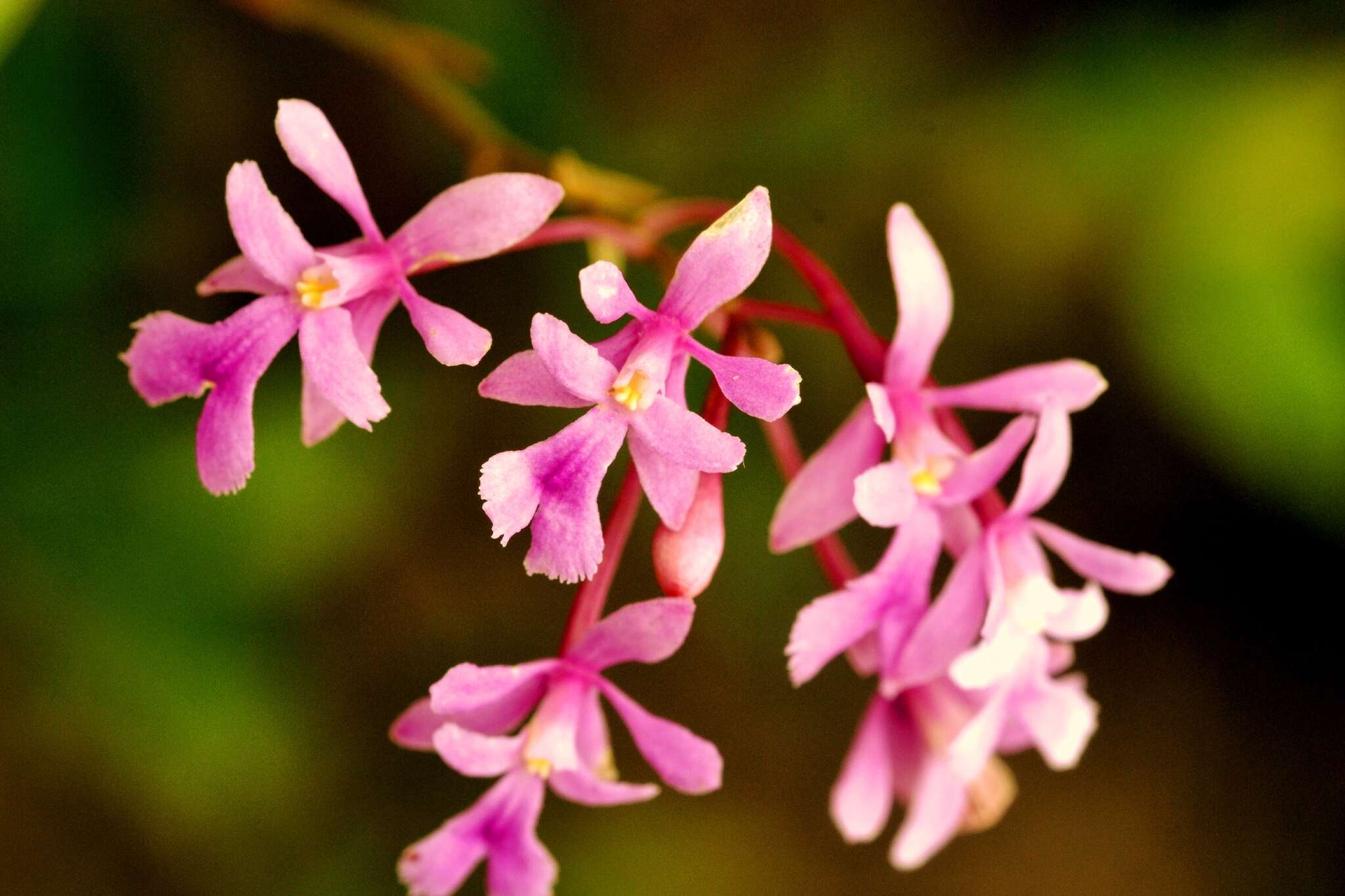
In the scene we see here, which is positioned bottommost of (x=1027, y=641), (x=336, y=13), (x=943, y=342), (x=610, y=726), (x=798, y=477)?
(x=610, y=726)

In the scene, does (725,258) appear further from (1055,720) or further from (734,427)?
(734,427)

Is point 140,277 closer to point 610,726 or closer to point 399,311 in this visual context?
point 399,311

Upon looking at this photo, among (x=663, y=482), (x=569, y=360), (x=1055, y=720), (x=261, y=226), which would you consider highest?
(x=261, y=226)

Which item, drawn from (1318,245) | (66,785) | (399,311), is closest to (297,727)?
(66,785)

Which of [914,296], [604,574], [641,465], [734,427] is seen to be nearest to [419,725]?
[604,574]

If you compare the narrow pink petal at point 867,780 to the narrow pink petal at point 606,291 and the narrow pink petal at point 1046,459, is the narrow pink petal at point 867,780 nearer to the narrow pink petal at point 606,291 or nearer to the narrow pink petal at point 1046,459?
the narrow pink petal at point 1046,459

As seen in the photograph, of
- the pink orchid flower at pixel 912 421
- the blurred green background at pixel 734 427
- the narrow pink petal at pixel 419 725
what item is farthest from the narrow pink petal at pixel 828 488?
the blurred green background at pixel 734 427

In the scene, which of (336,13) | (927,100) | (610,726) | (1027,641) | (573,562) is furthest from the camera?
(610,726)
